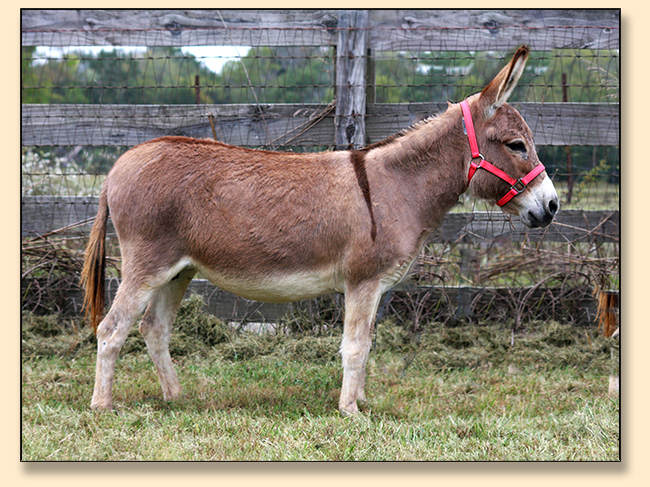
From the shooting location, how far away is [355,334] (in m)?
3.78

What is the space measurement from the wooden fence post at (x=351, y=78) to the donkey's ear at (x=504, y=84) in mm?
1826

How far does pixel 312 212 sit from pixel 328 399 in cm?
144

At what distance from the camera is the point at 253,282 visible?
3834 millimetres

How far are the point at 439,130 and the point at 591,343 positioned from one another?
2.88 m

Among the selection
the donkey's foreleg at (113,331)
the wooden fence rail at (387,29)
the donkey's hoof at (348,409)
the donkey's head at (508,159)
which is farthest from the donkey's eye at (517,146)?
the donkey's foreleg at (113,331)

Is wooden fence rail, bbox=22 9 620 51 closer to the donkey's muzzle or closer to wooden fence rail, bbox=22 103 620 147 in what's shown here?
wooden fence rail, bbox=22 103 620 147

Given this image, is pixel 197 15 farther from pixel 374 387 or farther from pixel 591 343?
pixel 591 343

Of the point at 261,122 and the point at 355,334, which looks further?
the point at 261,122

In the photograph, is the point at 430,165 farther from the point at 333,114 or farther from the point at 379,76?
the point at 379,76

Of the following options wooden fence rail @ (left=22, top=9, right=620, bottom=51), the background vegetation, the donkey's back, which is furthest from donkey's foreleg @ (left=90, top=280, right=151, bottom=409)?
wooden fence rail @ (left=22, top=9, right=620, bottom=51)

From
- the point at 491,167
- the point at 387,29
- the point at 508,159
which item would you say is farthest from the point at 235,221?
the point at 387,29

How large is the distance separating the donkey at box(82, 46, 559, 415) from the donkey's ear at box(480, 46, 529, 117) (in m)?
0.01

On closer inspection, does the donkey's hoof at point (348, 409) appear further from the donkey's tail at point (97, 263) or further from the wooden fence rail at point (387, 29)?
the wooden fence rail at point (387, 29)

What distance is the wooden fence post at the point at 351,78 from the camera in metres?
5.39
